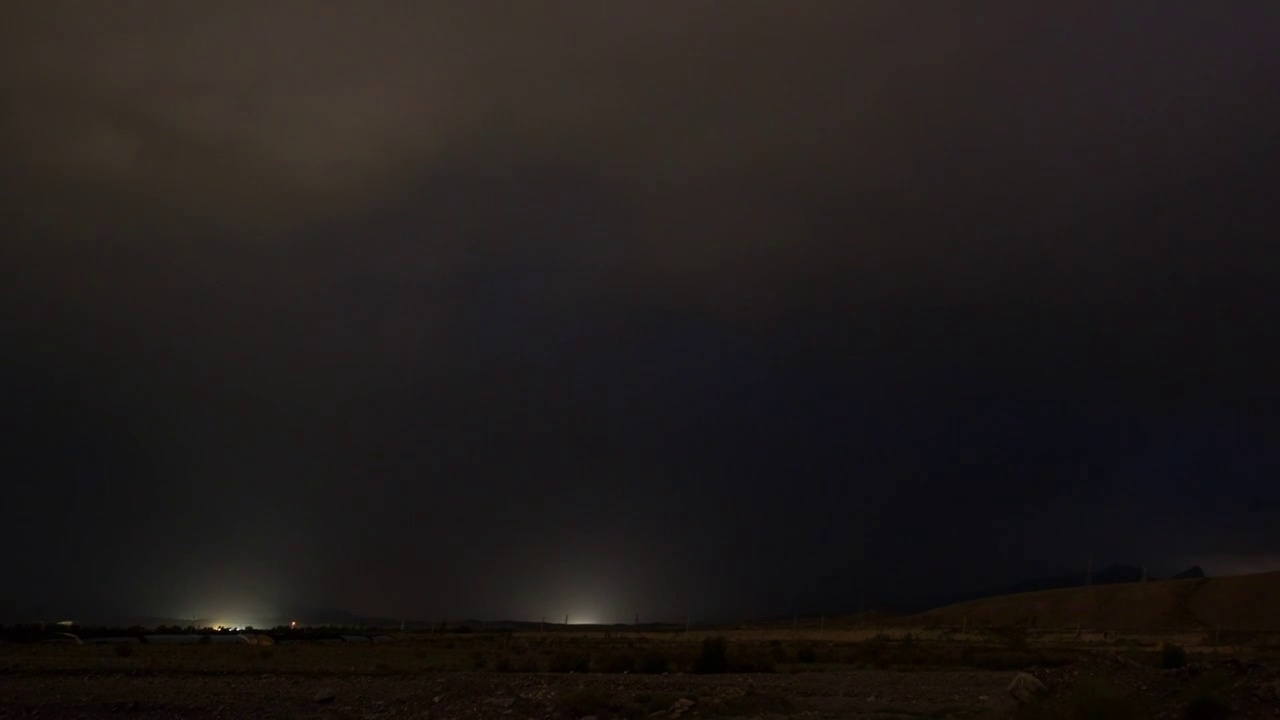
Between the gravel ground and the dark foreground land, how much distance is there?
8cm

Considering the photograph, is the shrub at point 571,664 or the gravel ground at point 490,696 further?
the shrub at point 571,664

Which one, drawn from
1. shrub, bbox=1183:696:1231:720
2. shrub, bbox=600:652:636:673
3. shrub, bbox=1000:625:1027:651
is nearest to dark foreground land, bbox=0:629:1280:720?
shrub, bbox=1183:696:1231:720

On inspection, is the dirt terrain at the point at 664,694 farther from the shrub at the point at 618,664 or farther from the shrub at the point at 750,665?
the shrub at the point at 618,664

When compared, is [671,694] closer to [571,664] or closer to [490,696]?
[490,696]

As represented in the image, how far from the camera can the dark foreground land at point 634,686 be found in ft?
66.4

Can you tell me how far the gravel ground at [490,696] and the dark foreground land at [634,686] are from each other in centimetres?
8

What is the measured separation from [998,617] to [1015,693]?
118061 millimetres

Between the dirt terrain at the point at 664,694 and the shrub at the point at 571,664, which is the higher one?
the shrub at the point at 571,664

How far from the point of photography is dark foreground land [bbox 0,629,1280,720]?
66.4 ft

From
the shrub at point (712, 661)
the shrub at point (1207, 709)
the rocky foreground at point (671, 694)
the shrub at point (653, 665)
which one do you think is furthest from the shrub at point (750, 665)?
the shrub at point (1207, 709)

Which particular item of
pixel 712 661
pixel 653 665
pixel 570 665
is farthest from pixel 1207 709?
pixel 570 665

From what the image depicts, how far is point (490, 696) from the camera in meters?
31.2

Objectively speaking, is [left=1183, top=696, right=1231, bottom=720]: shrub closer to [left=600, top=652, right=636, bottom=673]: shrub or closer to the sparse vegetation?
[left=600, top=652, right=636, bottom=673]: shrub

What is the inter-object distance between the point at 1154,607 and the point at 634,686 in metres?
106
